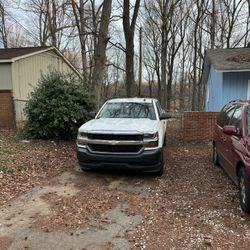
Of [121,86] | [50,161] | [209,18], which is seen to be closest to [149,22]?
[209,18]

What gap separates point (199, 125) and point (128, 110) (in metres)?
4.70

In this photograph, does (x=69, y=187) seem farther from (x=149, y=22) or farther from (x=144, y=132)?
(x=149, y=22)

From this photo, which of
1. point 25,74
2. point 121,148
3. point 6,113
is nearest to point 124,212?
point 121,148

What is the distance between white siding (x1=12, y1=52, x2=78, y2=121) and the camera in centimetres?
1690

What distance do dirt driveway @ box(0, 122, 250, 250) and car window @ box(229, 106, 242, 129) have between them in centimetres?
133

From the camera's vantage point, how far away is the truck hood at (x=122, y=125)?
7.74 meters

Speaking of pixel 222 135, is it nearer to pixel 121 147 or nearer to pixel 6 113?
pixel 121 147

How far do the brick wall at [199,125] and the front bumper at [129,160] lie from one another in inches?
225

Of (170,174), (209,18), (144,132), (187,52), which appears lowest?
(170,174)

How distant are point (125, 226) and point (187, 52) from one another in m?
40.0

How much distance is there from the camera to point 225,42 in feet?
118

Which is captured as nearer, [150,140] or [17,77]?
[150,140]

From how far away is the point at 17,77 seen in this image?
1762cm

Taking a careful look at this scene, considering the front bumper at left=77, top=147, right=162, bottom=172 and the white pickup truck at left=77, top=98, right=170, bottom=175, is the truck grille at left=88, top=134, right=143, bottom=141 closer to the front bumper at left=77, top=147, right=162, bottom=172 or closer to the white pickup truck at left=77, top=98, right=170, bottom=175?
the white pickup truck at left=77, top=98, right=170, bottom=175
